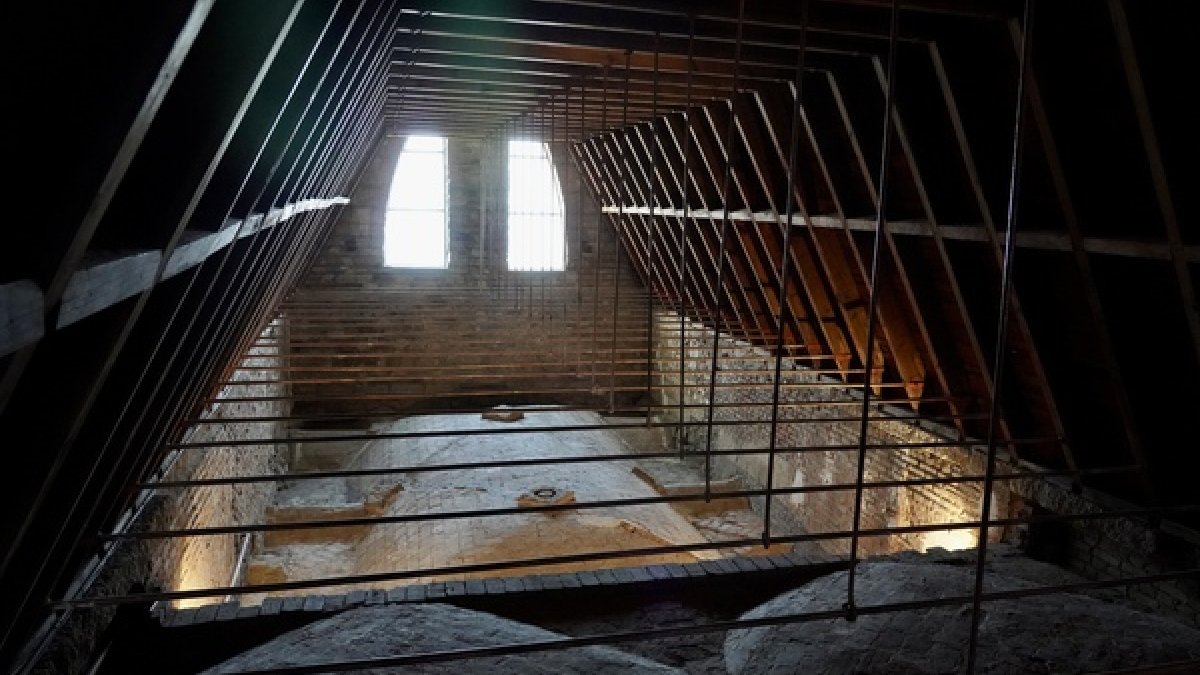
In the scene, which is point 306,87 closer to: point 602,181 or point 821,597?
point 821,597

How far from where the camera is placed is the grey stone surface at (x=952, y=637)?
3.44 metres

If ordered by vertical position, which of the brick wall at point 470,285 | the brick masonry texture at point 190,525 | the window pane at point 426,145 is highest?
the window pane at point 426,145

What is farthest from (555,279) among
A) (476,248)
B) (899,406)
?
(899,406)

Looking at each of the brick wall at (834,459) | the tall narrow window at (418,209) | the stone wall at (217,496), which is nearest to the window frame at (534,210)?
the tall narrow window at (418,209)

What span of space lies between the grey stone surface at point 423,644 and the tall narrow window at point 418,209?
33.3ft

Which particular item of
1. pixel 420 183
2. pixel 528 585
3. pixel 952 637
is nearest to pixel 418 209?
pixel 420 183

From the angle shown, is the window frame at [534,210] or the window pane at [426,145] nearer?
the window pane at [426,145]

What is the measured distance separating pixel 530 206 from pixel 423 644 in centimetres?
1097

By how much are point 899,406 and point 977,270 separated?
235cm

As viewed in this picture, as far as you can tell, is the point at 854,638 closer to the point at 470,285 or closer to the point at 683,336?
the point at 683,336

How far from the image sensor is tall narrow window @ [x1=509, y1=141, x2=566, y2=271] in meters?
14.1

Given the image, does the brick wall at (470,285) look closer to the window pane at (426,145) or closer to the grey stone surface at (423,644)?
the window pane at (426,145)

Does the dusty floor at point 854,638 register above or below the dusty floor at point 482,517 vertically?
above

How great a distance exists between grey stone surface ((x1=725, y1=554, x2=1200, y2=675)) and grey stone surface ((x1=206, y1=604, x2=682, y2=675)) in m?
0.57
